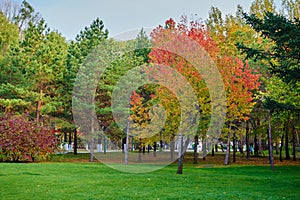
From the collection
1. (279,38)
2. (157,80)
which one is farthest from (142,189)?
(157,80)

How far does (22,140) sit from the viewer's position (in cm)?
2125

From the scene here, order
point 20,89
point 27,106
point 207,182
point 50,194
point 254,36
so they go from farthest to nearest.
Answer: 1. point 254,36
2. point 27,106
3. point 20,89
4. point 207,182
5. point 50,194

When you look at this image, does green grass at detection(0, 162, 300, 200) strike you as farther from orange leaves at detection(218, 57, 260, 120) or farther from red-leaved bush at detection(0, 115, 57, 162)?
red-leaved bush at detection(0, 115, 57, 162)

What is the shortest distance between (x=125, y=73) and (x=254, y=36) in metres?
12.4

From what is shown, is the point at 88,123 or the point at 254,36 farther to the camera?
the point at 254,36

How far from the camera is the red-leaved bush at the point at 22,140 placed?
20.8 metres

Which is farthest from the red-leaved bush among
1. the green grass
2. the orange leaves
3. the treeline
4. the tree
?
the tree

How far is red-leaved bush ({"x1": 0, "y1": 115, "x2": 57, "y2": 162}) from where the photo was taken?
20766 millimetres

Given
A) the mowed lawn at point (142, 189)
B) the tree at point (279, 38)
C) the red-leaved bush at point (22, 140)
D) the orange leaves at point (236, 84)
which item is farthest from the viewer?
the red-leaved bush at point (22, 140)

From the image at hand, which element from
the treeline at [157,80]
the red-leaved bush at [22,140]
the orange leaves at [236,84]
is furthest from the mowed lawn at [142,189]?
the red-leaved bush at [22,140]

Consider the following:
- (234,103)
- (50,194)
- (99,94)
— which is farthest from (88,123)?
(50,194)

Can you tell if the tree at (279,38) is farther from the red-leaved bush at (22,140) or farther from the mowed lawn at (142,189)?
the red-leaved bush at (22,140)

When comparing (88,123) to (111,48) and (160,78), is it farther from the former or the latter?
(160,78)

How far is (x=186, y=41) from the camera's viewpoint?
49.1 feet
